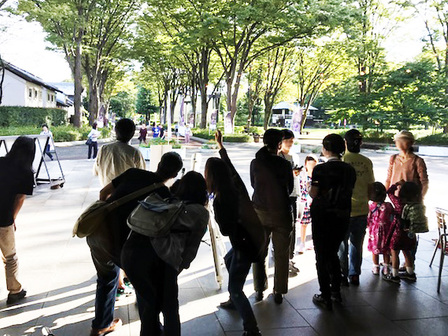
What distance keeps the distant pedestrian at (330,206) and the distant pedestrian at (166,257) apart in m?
1.53

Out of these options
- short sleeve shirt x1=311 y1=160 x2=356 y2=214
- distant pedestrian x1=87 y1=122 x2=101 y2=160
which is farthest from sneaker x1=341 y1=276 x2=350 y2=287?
distant pedestrian x1=87 y1=122 x2=101 y2=160

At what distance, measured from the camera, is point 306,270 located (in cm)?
515

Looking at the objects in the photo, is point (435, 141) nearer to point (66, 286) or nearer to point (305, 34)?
point (305, 34)

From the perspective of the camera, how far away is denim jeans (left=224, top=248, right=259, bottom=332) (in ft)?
10.9

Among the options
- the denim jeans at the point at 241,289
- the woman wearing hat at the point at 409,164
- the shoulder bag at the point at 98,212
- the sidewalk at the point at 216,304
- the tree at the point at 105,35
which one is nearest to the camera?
the shoulder bag at the point at 98,212

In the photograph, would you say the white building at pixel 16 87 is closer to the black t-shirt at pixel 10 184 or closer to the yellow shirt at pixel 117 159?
the black t-shirt at pixel 10 184

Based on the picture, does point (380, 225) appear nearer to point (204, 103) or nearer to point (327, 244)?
point (327, 244)

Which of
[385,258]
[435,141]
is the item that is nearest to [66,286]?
[385,258]

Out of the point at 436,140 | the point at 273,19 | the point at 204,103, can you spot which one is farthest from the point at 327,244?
the point at 204,103

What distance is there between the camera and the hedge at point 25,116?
95.2 feet

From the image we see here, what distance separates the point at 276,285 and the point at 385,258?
1657 mm

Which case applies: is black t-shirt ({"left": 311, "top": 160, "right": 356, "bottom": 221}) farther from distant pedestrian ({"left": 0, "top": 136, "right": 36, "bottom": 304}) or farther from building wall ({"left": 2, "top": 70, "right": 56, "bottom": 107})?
building wall ({"left": 2, "top": 70, "right": 56, "bottom": 107})

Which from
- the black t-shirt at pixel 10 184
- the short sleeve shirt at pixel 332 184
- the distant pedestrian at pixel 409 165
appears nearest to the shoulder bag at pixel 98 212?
the black t-shirt at pixel 10 184

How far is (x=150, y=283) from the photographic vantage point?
105 inches
